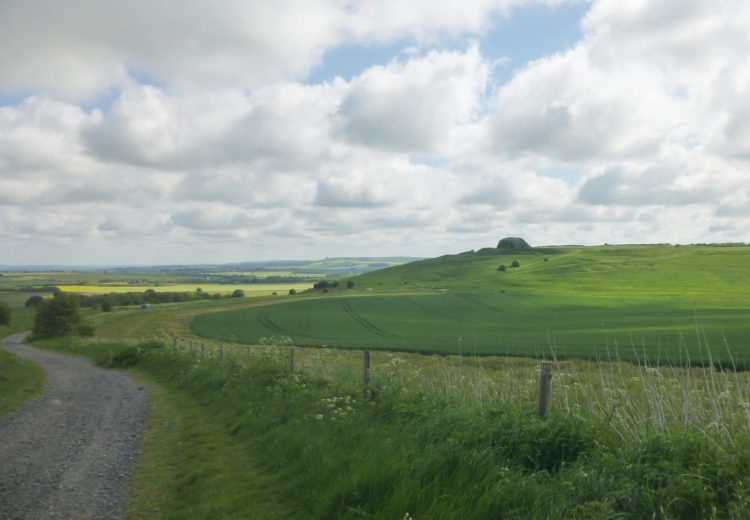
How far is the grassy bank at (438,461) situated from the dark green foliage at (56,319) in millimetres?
53740

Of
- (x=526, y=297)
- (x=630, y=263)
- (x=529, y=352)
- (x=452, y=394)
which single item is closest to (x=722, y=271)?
(x=630, y=263)

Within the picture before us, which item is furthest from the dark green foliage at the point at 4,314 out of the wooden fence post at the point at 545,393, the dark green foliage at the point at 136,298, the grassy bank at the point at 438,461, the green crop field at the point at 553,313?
the wooden fence post at the point at 545,393

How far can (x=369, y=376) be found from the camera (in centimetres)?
1224

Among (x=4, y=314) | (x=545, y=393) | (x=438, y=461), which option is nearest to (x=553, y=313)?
(x=545, y=393)

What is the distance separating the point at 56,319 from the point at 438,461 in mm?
61738

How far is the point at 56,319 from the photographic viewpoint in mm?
58250

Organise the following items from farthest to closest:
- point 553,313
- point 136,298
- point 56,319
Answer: point 136,298 → point 553,313 → point 56,319

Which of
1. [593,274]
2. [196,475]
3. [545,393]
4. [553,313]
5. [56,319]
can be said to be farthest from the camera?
[593,274]

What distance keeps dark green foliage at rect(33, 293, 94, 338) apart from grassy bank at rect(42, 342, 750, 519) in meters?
53.7

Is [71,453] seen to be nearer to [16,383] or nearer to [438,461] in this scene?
[438,461]

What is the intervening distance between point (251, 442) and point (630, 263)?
5362 inches

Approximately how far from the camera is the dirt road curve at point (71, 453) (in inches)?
314

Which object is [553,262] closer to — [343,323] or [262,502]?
[343,323]

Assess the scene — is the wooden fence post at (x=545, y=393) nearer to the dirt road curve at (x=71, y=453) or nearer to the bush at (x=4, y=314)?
the dirt road curve at (x=71, y=453)
